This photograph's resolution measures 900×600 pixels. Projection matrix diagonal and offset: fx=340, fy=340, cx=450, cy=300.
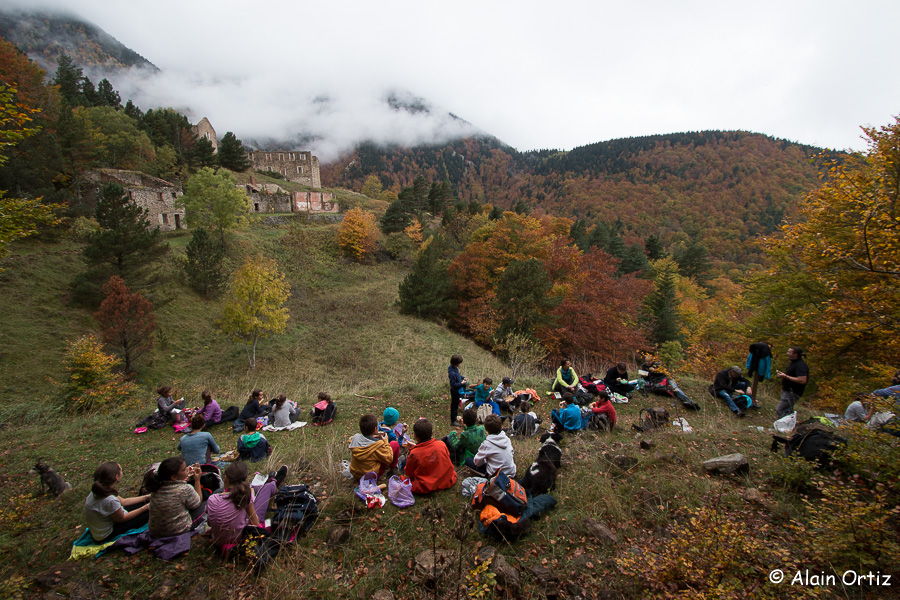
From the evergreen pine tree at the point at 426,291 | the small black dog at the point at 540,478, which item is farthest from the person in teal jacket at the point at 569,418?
the evergreen pine tree at the point at 426,291

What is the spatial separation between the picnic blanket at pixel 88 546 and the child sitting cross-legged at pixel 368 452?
243 centimetres

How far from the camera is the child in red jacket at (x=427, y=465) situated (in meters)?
4.59

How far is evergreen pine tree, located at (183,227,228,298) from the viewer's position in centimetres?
2170

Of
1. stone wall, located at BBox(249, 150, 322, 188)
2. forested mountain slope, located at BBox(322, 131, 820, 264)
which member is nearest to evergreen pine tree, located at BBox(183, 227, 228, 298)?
stone wall, located at BBox(249, 150, 322, 188)

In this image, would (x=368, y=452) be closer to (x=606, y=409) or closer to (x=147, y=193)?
(x=606, y=409)

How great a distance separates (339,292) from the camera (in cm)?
3003

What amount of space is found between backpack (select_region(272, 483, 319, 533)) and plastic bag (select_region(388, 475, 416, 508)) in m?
0.92

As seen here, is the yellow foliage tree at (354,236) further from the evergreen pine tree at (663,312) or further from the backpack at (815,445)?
the backpack at (815,445)

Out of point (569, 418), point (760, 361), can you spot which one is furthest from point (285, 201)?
point (760, 361)

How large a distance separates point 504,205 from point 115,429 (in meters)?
119

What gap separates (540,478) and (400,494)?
1.85 metres

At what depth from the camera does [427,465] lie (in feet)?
15.2

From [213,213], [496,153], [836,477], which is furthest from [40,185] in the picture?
[496,153]

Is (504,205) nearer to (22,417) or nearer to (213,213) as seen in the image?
(213,213)
